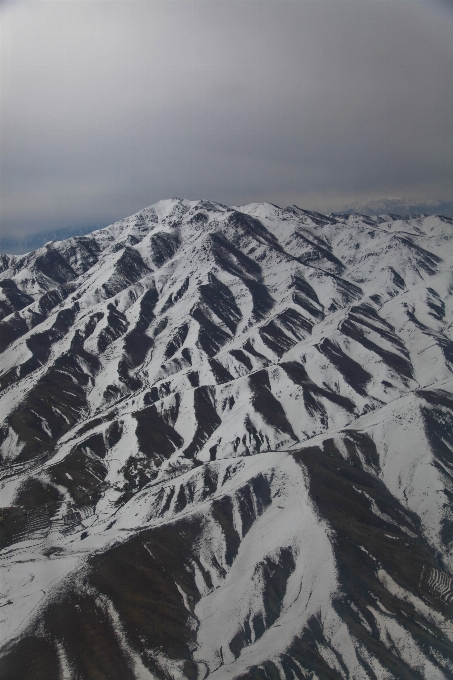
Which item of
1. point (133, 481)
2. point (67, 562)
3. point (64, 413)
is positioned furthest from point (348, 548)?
point (64, 413)

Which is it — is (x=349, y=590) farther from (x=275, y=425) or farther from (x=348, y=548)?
(x=275, y=425)

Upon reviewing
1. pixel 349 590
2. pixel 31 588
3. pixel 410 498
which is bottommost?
pixel 410 498

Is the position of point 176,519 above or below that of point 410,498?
above

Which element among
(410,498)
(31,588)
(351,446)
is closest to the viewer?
(31,588)

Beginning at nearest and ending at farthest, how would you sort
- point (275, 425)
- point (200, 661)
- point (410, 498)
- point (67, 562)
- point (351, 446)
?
point (200, 661) → point (67, 562) → point (410, 498) → point (351, 446) → point (275, 425)

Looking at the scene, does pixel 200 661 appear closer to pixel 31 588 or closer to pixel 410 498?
pixel 31 588

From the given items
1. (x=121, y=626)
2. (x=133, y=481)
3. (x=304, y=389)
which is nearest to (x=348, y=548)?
(x=121, y=626)

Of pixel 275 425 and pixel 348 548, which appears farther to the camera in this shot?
pixel 275 425

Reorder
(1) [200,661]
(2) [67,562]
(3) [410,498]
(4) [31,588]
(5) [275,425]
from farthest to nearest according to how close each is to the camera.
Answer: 1. (5) [275,425]
2. (3) [410,498]
3. (2) [67,562]
4. (4) [31,588]
5. (1) [200,661]

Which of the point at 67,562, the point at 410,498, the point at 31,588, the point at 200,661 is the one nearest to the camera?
the point at 200,661
